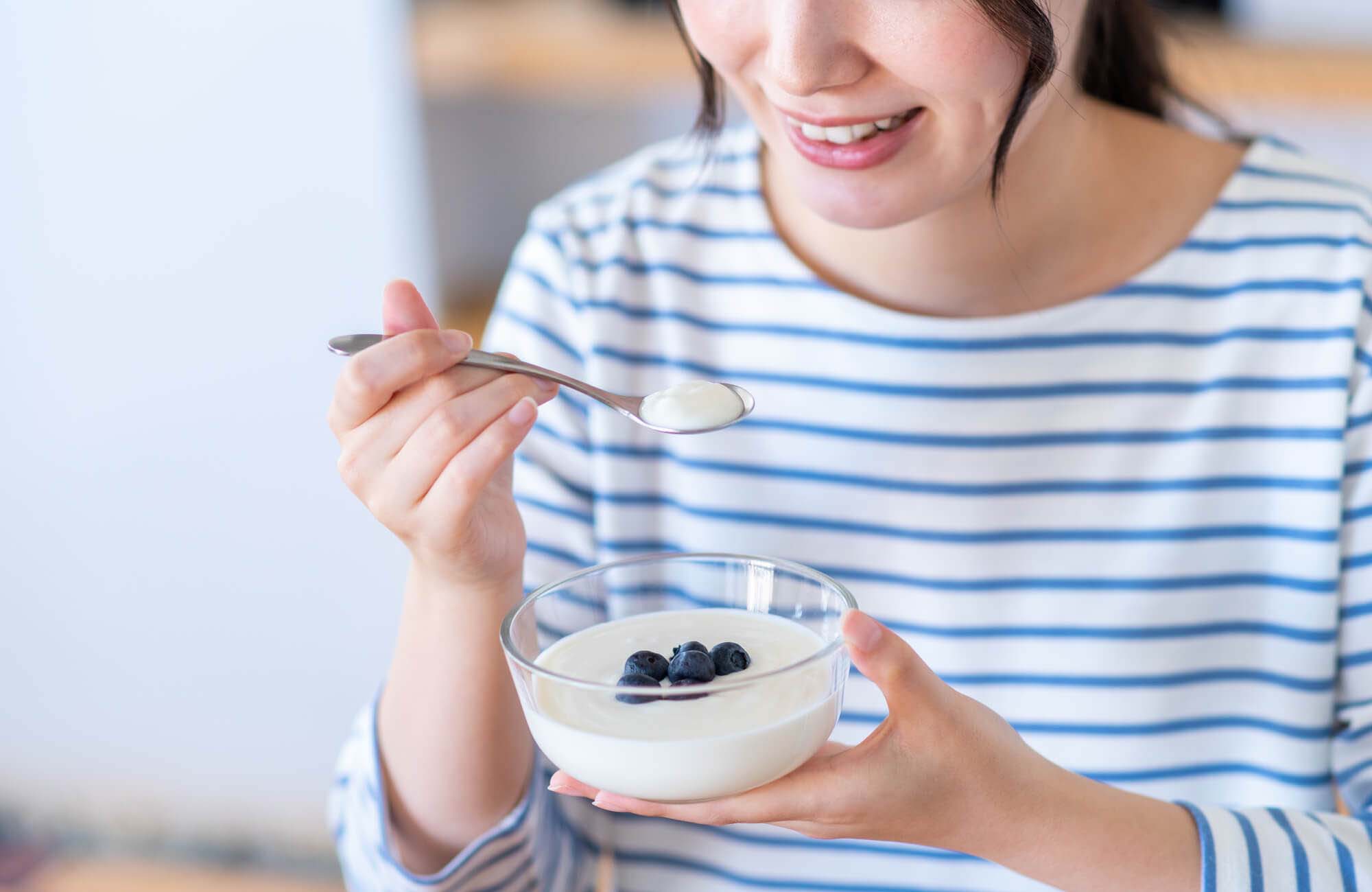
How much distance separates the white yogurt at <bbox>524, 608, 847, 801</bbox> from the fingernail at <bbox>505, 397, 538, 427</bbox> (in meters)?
0.15

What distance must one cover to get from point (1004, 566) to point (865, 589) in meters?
0.11

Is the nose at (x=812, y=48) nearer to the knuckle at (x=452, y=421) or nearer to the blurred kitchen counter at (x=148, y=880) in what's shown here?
the knuckle at (x=452, y=421)

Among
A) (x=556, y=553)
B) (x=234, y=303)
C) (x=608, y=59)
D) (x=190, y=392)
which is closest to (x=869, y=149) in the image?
(x=556, y=553)

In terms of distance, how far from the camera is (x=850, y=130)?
2.78ft

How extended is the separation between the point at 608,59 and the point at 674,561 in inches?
42.8

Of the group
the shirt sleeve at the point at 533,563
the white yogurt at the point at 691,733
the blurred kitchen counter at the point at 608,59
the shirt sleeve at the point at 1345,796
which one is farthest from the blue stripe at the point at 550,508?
the blurred kitchen counter at the point at 608,59

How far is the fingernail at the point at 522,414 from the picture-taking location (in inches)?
29.3

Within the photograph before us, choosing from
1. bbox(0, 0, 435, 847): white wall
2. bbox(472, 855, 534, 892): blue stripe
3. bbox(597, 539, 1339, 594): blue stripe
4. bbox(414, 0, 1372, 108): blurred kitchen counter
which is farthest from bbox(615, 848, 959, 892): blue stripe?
bbox(0, 0, 435, 847): white wall

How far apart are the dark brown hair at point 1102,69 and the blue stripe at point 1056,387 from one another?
17cm

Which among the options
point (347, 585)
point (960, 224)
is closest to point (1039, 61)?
point (960, 224)

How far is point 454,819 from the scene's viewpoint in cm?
95

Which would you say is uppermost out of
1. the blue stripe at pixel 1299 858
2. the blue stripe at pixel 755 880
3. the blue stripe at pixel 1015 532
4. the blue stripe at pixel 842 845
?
the blue stripe at pixel 1015 532

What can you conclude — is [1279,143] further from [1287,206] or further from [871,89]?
[871,89]

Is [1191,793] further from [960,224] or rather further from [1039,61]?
[1039,61]
